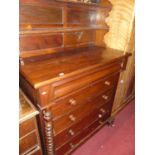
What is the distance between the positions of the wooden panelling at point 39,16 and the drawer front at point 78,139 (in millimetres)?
1146

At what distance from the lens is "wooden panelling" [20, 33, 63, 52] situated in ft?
3.88

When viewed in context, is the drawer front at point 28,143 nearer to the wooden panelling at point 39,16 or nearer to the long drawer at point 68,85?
the long drawer at point 68,85

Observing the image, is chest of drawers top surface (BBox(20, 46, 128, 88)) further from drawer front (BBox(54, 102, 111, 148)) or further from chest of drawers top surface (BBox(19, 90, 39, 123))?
drawer front (BBox(54, 102, 111, 148))

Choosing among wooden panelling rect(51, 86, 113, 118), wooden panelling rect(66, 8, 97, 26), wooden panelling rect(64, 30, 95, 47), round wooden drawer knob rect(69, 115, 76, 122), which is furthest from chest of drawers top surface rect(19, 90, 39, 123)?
wooden panelling rect(66, 8, 97, 26)

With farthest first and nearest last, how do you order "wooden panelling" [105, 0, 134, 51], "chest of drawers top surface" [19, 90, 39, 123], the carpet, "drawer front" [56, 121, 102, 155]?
the carpet
"wooden panelling" [105, 0, 134, 51]
"drawer front" [56, 121, 102, 155]
"chest of drawers top surface" [19, 90, 39, 123]

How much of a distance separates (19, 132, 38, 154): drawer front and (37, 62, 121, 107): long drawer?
0.91 feet

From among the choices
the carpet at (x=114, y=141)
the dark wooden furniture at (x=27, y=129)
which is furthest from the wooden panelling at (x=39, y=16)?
the carpet at (x=114, y=141)

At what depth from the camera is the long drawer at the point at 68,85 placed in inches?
35.6

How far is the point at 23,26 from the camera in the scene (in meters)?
1.13

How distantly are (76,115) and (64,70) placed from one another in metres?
0.49
